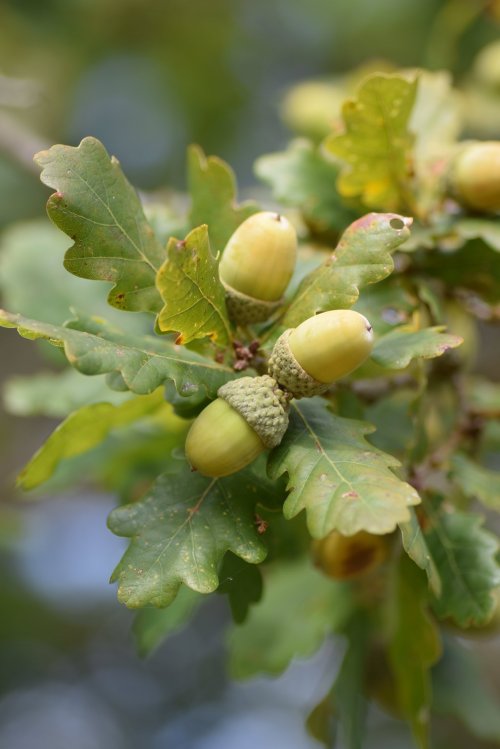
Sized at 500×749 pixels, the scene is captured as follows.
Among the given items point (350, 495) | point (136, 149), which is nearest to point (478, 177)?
point (350, 495)

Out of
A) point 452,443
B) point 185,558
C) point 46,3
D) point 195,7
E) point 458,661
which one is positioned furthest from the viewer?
point 195,7

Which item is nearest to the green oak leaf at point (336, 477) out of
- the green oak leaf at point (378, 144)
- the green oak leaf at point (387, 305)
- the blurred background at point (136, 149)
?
→ the green oak leaf at point (387, 305)

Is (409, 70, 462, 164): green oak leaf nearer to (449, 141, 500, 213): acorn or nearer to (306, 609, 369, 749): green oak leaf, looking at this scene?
(449, 141, 500, 213): acorn

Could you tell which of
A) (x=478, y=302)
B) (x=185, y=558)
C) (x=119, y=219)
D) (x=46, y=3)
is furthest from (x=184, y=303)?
(x=46, y=3)

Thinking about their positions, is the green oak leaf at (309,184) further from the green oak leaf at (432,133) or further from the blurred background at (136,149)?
the blurred background at (136,149)

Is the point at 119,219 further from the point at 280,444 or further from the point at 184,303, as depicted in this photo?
the point at 280,444

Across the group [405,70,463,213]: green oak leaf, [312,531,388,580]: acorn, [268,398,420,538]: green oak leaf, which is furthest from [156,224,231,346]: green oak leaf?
[405,70,463,213]: green oak leaf
